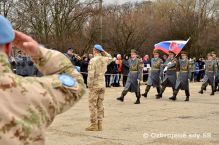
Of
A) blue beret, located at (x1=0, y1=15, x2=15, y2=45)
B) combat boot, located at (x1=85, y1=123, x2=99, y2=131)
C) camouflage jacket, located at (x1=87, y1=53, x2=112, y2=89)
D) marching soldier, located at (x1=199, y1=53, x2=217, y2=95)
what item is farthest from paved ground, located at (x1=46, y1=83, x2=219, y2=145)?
blue beret, located at (x1=0, y1=15, x2=15, y2=45)

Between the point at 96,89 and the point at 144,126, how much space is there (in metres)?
1.31

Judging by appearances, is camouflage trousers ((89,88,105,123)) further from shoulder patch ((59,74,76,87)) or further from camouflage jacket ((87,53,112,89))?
shoulder patch ((59,74,76,87))

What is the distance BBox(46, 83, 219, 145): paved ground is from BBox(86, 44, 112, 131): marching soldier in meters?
0.25

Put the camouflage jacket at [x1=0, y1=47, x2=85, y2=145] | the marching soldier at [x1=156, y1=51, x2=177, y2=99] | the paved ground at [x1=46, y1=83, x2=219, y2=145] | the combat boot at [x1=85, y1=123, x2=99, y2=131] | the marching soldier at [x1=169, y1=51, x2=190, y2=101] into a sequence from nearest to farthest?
the camouflage jacket at [x1=0, y1=47, x2=85, y2=145] < the paved ground at [x1=46, y1=83, x2=219, y2=145] < the combat boot at [x1=85, y1=123, x2=99, y2=131] < the marching soldier at [x1=169, y1=51, x2=190, y2=101] < the marching soldier at [x1=156, y1=51, x2=177, y2=99]

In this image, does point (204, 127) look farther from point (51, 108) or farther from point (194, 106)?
point (51, 108)

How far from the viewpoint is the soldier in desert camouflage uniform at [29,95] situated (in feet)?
6.63

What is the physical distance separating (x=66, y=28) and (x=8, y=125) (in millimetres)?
40210

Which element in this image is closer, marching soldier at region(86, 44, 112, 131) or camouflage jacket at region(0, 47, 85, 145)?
camouflage jacket at region(0, 47, 85, 145)

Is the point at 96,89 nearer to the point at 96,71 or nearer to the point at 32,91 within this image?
the point at 96,71

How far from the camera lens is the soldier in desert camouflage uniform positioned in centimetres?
202

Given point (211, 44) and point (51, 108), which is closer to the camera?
point (51, 108)

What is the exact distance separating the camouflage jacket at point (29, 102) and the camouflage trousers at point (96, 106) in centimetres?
710

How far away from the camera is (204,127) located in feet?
32.5

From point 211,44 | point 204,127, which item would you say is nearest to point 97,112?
point 204,127
